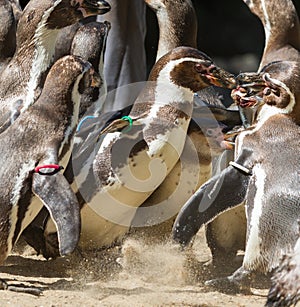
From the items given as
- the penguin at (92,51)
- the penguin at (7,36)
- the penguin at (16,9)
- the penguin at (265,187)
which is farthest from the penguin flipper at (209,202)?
the penguin at (16,9)

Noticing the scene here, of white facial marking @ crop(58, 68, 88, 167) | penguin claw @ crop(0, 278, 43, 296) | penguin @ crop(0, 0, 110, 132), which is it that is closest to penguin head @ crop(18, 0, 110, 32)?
penguin @ crop(0, 0, 110, 132)

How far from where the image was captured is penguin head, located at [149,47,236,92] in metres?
4.04

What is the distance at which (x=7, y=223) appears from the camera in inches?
143

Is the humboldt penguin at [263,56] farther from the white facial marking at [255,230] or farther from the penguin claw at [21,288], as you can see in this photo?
the penguin claw at [21,288]

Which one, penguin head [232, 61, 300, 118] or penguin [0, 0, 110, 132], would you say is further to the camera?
penguin [0, 0, 110, 132]

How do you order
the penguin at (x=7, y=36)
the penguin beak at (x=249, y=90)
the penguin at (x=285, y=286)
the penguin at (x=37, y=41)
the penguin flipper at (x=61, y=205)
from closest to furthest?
the penguin at (x=285, y=286) < the penguin flipper at (x=61, y=205) < the penguin beak at (x=249, y=90) < the penguin at (x=37, y=41) < the penguin at (x=7, y=36)

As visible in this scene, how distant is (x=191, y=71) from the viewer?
13.4ft

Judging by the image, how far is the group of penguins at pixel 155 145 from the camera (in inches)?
140

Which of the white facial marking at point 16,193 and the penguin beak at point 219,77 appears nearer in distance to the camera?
the white facial marking at point 16,193

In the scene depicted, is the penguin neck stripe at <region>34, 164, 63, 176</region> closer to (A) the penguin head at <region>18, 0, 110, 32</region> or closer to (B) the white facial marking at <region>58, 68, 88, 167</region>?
(B) the white facial marking at <region>58, 68, 88, 167</region>

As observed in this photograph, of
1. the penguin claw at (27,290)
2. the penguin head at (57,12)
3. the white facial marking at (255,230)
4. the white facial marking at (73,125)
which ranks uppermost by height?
the penguin head at (57,12)

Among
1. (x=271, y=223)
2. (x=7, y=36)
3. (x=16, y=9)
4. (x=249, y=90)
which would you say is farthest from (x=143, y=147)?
(x=16, y=9)

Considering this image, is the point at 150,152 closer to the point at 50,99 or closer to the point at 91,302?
the point at 50,99

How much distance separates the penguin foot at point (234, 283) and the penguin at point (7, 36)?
61.1 inches
